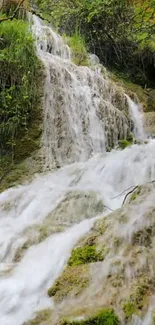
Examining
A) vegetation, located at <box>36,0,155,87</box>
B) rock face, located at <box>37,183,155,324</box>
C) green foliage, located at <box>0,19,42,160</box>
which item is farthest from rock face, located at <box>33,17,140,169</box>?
vegetation, located at <box>36,0,155,87</box>

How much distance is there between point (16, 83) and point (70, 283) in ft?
14.7

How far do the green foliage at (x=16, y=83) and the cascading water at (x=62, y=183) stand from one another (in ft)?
0.90

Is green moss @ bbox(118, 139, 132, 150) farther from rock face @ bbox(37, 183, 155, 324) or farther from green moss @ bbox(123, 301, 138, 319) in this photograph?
green moss @ bbox(123, 301, 138, 319)

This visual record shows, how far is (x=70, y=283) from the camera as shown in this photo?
2.78 meters

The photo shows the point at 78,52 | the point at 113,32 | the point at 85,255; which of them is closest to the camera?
the point at 85,255

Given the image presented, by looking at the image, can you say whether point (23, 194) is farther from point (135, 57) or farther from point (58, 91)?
point (135, 57)

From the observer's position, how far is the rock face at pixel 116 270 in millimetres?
2449

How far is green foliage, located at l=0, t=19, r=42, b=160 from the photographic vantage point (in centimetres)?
627

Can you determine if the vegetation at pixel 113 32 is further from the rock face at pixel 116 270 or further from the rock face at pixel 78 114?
the rock face at pixel 116 270

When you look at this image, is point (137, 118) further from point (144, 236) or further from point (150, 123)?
point (144, 236)

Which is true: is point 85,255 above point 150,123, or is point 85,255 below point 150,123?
below

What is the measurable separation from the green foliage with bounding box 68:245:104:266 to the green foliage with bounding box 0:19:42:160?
3305mm

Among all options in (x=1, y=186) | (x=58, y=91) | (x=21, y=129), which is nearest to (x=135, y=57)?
(x=58, y=91)

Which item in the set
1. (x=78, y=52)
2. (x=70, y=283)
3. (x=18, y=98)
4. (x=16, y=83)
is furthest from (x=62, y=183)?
(x=78, y=52)
